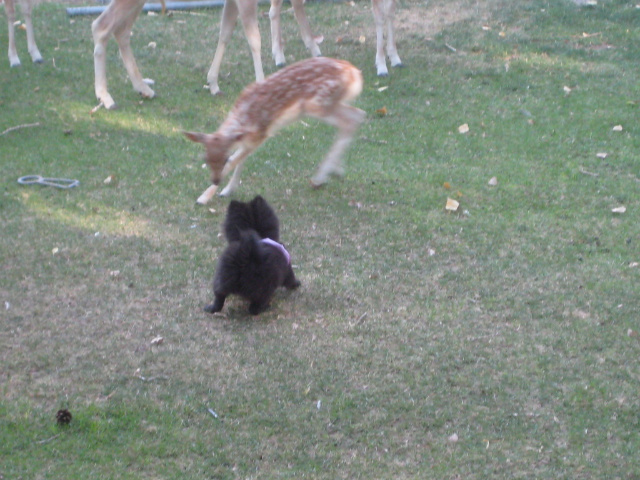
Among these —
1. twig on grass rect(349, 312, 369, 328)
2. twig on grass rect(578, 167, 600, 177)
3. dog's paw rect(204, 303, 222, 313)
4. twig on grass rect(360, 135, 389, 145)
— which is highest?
dog's paw rect(204, 303, 222, 313)

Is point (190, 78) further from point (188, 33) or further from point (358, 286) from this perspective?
point (358, 286)

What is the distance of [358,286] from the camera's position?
5.82 m

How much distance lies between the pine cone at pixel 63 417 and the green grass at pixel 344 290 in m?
0.03

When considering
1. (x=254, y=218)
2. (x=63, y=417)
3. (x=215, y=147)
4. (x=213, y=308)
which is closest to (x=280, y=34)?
(x=215, y=147)

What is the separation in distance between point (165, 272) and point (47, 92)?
188 inches

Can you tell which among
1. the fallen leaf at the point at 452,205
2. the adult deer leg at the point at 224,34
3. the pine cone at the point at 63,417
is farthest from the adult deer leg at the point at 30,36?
the pine cone at the point at 63,417

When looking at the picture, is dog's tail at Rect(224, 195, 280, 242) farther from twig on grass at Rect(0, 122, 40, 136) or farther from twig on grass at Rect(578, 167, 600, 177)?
twig on grass at Rect(0, 122, 40, 136)

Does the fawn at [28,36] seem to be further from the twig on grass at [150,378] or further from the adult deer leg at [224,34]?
the twig on grass at [150,378]

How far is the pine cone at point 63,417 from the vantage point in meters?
4.29

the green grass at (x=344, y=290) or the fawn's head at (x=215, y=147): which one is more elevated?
the fawn's head at (x=215, y=147)

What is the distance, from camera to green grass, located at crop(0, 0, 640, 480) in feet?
14.0

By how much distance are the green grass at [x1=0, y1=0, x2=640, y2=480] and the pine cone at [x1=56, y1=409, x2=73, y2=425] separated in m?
0.03

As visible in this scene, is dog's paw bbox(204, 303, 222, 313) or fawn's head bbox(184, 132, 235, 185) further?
fawn's head bbox(184, 132, 235, 185)

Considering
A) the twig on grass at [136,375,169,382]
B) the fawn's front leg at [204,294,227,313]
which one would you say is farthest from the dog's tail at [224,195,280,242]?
the twig on grass at [136,375,169,382]
